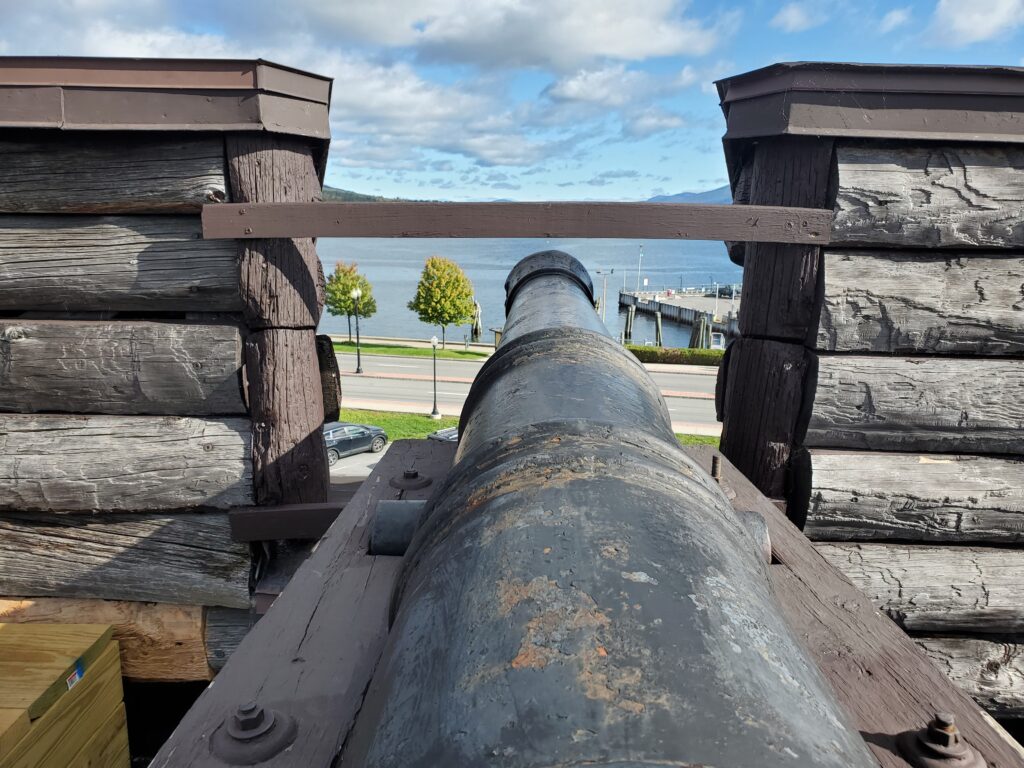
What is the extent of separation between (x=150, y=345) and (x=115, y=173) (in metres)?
0.73

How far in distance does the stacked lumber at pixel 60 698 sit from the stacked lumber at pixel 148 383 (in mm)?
268

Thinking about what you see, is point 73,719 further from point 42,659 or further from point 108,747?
point 108,747

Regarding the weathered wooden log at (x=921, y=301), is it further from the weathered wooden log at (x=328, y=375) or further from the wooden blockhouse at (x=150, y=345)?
the wooden blockhouse at (x=150, y=345)

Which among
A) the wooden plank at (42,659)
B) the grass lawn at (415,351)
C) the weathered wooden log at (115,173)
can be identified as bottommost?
the grass lawn at (415,351)

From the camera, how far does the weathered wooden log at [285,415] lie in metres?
3.20

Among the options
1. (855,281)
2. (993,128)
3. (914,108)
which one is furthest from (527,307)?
(993,128)

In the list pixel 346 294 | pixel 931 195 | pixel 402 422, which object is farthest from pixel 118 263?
pixel 346 294

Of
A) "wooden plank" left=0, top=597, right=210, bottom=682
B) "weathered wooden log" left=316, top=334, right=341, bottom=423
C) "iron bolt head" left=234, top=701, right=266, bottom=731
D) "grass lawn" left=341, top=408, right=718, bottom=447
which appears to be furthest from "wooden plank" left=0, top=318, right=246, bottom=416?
"grass lawn" left=341, top=408, right=718, bottom=447

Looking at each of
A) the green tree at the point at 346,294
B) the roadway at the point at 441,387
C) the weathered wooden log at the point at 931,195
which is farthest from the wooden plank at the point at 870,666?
the green tree at the point at 346,294

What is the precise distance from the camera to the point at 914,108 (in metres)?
2.92

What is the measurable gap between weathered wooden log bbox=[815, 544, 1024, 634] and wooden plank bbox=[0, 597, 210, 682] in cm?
297

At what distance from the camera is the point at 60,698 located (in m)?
2.70

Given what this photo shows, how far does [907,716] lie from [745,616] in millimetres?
782

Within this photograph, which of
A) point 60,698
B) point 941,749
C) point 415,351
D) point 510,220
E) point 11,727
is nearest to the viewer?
point 941,749
